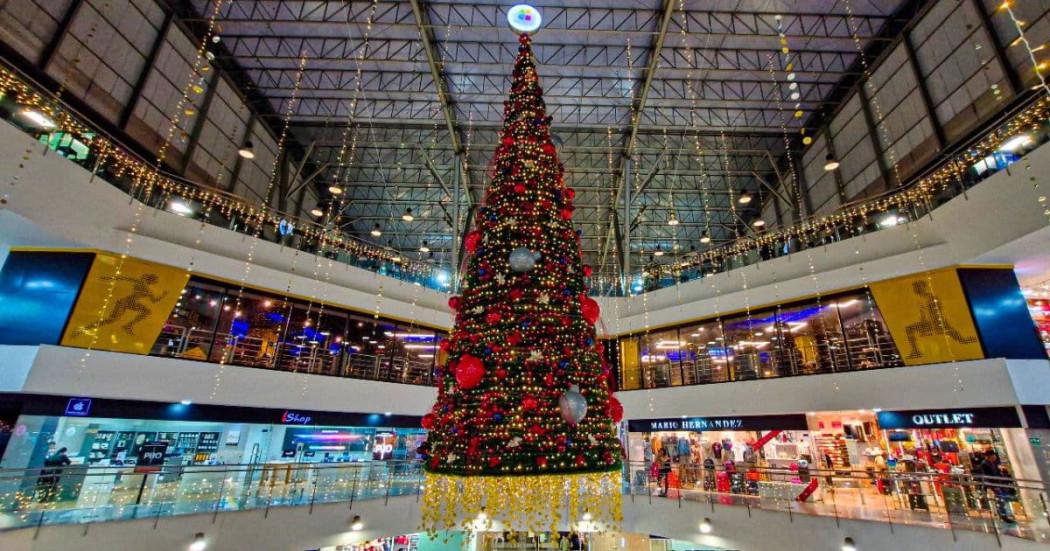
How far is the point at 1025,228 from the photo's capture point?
8492 millimetres

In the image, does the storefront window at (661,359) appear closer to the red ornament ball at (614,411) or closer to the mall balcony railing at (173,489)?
the mall balcony railing at (173,489)

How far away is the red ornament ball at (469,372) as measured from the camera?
14.0ft

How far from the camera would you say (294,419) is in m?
11.5

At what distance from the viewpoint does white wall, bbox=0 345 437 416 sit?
852 centimetres

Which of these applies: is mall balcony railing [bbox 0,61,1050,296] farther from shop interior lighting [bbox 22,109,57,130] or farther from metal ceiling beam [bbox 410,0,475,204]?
Answer: metal ceiling beam [bbox 410,0,475,204]

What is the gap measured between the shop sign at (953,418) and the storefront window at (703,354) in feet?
13.9

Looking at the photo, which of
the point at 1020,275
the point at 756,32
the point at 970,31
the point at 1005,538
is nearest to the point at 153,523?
the point at 1005,538

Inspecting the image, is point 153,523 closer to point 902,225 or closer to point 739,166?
point 902,225

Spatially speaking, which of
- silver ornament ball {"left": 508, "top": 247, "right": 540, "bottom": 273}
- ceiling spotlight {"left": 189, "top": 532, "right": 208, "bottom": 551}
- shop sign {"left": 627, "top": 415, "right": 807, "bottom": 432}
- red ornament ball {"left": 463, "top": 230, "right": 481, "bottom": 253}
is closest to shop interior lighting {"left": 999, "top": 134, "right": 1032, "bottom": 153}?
shop sign {"left": 627, "top": 415, "right": 807, "bottom": 432}

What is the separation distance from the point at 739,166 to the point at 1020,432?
1688cm

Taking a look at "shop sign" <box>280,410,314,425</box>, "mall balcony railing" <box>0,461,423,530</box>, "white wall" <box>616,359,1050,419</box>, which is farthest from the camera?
"shop sign" <box>280,410,314,425</box>

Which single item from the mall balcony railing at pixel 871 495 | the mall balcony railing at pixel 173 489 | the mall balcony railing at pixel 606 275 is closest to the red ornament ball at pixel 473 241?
the mall balcony railing at pixel 173 489

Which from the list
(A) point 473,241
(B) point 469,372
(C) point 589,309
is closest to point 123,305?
(A) point 473,241

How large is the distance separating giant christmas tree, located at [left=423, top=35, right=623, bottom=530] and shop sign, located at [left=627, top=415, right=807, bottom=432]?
941 centimetres
